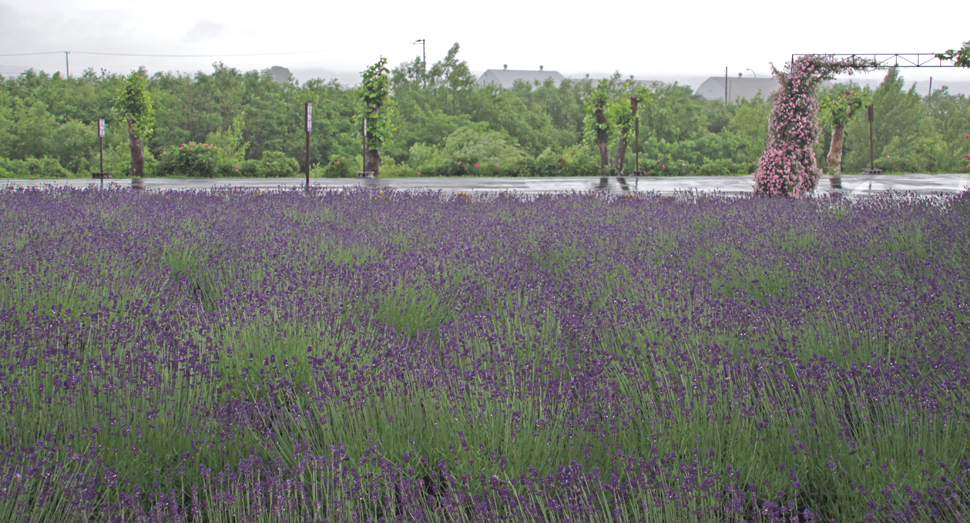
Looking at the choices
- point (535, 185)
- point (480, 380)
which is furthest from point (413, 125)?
point (480, 380)

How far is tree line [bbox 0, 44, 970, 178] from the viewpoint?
103 feet

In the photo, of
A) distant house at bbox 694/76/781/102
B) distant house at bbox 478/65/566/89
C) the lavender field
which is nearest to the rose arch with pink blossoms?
the lavender field

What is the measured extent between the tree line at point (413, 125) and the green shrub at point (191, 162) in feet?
13.1

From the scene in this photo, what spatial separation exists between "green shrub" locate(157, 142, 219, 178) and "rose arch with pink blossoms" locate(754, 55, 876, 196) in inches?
681

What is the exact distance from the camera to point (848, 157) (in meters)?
43.0

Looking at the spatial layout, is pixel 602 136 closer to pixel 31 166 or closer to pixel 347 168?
pixel 347 168

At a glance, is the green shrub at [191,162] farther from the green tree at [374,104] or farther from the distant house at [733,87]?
the distant house at [733,87]

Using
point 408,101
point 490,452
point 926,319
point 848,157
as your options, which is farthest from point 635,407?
point 848,157

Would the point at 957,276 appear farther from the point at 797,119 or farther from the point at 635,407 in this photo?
the point at 797,119

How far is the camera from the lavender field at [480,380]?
188 centimetres

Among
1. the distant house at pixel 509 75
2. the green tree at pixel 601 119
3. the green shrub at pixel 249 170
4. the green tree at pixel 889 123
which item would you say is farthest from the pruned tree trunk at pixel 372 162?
the distant house at pixel 509 75

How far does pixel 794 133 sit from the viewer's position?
1234 centimetres

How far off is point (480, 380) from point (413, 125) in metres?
35.0

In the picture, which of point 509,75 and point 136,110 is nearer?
point 136,110
